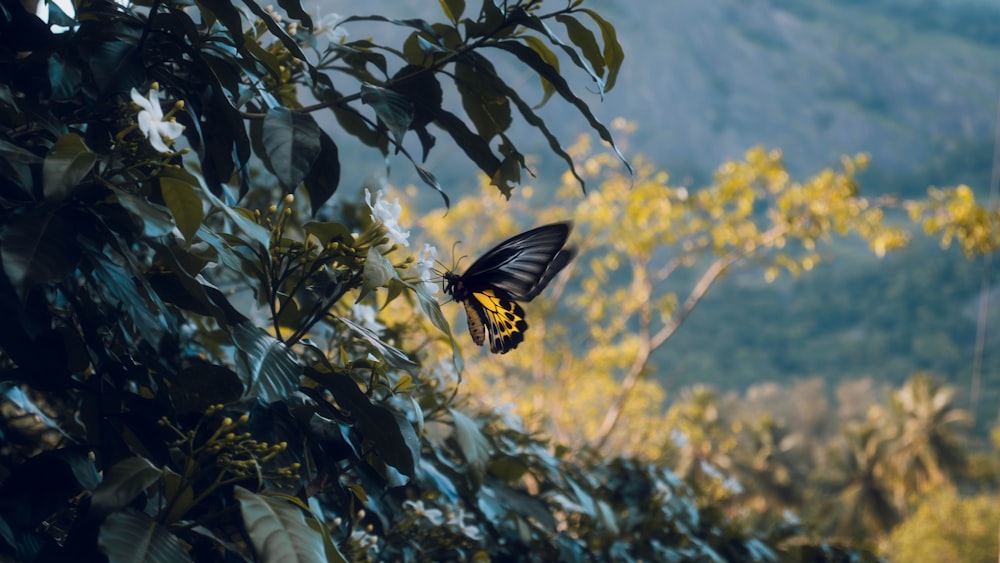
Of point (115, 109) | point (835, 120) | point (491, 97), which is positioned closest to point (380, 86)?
point (491, 97)

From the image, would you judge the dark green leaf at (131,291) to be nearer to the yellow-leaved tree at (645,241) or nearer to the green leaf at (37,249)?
the green leaf at (37,249)

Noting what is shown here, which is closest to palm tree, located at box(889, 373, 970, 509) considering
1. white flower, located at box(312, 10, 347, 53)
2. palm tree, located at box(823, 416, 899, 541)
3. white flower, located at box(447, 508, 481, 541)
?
palm tree, located at box(823, 416, 899, 541)

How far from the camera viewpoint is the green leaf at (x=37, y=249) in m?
0.56

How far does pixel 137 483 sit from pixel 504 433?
0.75 m

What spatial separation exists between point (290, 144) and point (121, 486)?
299 mm

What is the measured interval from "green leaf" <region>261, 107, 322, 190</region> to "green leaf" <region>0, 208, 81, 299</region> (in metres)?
0.18

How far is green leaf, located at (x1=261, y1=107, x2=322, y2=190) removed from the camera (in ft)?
2.44

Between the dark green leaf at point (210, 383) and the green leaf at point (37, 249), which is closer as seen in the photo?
the green leaf at point (37, 249)

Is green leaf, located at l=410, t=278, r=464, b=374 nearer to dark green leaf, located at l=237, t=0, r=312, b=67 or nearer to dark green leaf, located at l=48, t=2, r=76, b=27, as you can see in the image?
dark green leaf, located at l=237, t=0, r=312, b=67

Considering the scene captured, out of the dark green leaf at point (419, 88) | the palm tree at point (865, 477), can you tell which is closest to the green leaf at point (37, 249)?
the dark green leaf at point (419, 88)

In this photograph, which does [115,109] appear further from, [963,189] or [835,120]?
[835,120]

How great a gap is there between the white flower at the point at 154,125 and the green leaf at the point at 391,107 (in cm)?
20

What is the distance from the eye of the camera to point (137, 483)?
2.00 ft

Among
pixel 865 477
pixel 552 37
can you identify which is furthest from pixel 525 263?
pixel 865 477
